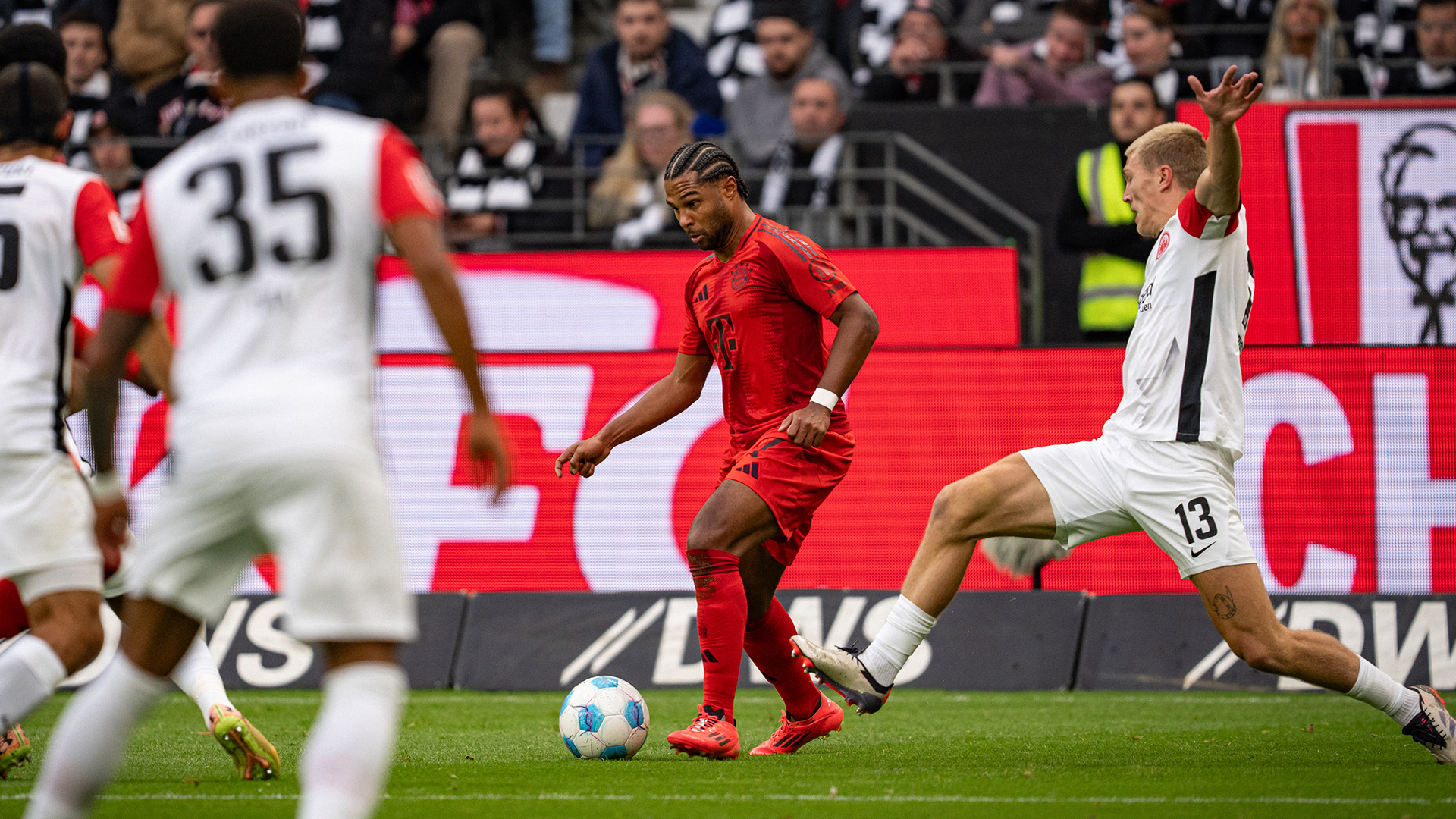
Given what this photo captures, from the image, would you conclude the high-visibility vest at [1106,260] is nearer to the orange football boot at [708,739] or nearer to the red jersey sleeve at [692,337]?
the red jersey sleeve at [692,337]

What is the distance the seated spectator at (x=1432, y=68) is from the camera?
12.0m

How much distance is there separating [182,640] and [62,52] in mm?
3024

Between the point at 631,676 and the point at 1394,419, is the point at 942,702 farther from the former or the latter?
the point at 1394,419

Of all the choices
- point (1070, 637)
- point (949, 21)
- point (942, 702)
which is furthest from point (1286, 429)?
point (949, 21)

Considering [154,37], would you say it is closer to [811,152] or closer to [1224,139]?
[811,152]

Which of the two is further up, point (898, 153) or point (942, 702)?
point (898, 153)

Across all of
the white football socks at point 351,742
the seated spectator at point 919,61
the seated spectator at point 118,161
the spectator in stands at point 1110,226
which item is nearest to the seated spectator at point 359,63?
the seated spectator at point 118,161

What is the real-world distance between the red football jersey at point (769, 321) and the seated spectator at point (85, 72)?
9143 millimetres

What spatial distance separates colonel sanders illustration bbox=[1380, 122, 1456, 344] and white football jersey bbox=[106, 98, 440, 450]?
921 centimetres

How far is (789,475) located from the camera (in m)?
6.27

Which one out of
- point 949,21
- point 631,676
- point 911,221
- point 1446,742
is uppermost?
point 949,21

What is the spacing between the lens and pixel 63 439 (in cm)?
493

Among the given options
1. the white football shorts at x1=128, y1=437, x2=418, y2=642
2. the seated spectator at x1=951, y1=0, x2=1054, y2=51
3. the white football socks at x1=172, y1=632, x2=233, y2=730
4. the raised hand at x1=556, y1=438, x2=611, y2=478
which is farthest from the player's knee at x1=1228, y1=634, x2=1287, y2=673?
the seated spectator at x1=951, y1=0, x2=1054, y2=51

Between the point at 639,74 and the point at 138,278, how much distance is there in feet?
32.7
